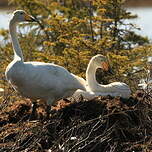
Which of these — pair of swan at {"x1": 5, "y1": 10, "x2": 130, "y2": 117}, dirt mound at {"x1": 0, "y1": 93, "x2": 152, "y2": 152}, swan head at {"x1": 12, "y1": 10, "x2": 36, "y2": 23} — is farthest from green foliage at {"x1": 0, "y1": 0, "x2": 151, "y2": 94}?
dirt mound at {"x1": 0, "y1": 93, "x2": 152, "y2": 152}

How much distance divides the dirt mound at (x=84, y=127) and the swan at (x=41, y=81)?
27 cm

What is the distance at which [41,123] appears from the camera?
9930mm

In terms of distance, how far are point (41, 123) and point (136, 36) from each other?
439 inches

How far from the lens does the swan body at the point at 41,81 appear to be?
10875 mm

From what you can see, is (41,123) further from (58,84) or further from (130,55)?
(130,55)

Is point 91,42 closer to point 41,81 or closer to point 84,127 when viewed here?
point 41,81

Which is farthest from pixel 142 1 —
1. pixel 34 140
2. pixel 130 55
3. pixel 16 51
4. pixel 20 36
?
pixel 34 140

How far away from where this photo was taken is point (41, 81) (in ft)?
36.2

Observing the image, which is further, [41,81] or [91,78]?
[91,78]

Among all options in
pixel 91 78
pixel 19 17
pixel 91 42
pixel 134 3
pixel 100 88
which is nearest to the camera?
pixel 100 88

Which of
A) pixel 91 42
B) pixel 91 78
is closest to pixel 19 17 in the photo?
pixel 91 78

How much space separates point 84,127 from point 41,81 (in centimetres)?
192

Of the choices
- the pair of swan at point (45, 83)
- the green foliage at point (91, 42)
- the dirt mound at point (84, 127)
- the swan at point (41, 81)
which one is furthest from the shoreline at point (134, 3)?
the dirt mound at point (84, 127)

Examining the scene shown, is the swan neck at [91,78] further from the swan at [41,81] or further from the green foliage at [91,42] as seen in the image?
the green foliage at [91,42]
